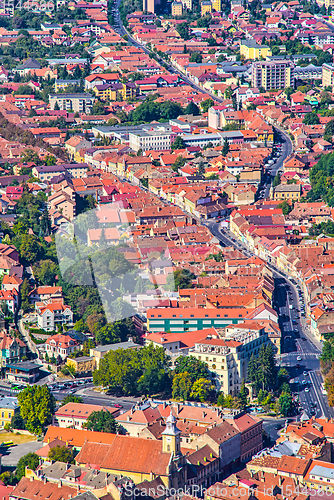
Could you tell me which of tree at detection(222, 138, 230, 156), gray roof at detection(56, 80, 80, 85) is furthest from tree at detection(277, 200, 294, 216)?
gray roof at detection(56, 80, 80, 85)

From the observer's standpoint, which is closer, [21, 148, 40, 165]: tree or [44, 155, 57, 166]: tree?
[44, 155, 57, 166]: tree

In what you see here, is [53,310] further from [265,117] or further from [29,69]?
[29,69]

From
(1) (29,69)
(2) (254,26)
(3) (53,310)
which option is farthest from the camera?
(2) (254,26)

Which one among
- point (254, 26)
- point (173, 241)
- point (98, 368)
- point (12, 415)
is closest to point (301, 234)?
point (173, 241)

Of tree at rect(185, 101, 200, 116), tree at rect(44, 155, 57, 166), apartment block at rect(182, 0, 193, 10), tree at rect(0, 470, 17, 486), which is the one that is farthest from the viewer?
apartment block at rect(182, 0, 193, 10)

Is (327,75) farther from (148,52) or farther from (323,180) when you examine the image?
(323,180)

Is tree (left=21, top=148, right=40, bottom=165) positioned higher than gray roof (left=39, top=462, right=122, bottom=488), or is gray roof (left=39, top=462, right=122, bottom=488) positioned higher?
gray roof (left=39, top=462, right=122, bottom=488)

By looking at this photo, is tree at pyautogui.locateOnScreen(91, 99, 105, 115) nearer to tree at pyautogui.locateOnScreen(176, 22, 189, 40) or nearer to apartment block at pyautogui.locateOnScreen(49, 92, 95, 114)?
apartment block at pyautogui.locateOnScreen(49, 92, 95, 114)
